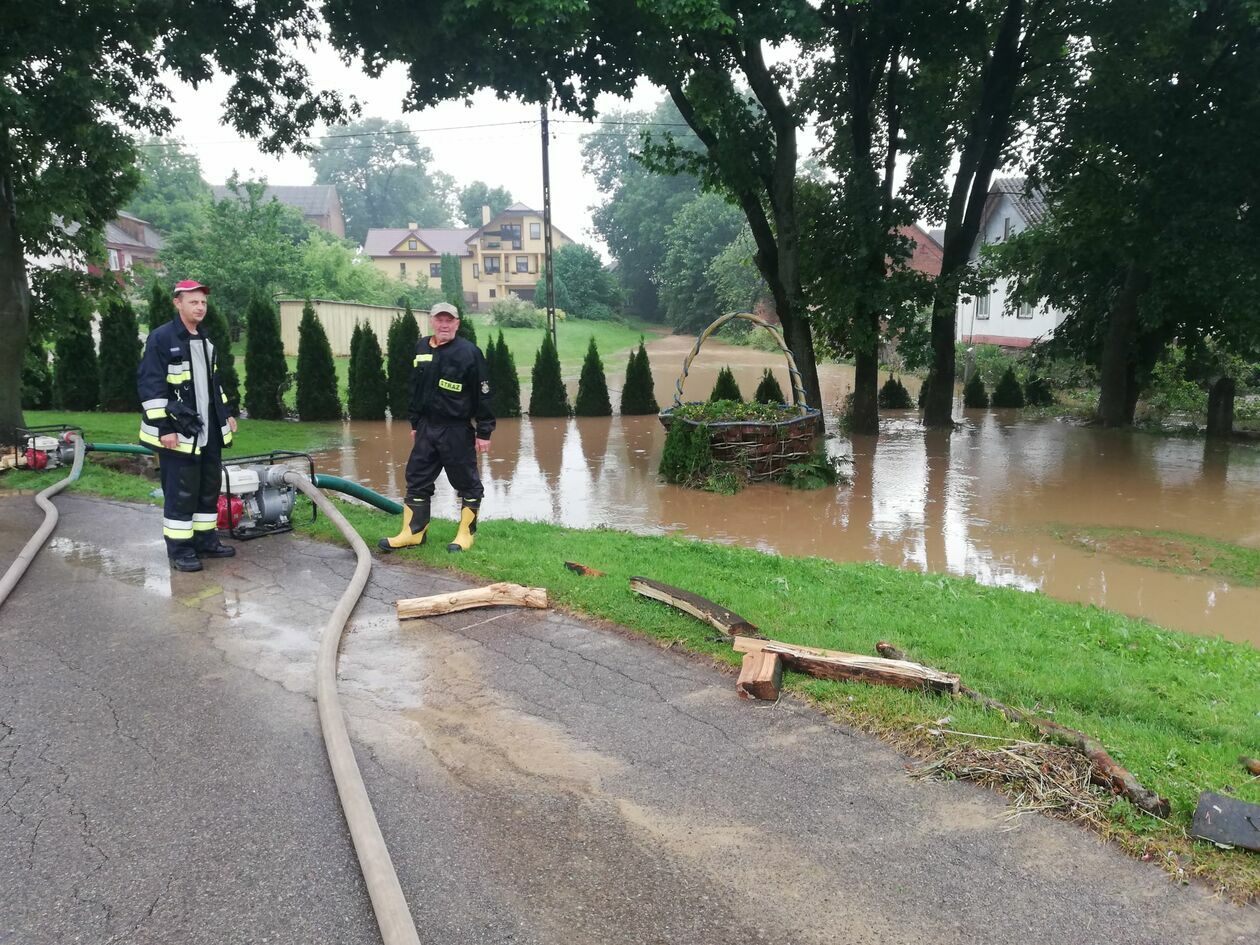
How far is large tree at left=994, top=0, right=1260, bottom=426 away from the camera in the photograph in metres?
13.9

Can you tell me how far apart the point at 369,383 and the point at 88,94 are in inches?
405

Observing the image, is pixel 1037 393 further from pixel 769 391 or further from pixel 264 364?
pixel 264 364

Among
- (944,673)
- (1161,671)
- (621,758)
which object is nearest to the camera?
(621,758)

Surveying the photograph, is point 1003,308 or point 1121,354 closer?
point 1121,354

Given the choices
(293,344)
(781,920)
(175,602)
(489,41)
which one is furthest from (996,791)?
(293,344)

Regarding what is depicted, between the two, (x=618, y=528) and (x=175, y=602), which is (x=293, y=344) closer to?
(x=618, y=528)

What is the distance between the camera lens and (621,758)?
3.73m

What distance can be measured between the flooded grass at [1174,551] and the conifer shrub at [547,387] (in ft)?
42.7

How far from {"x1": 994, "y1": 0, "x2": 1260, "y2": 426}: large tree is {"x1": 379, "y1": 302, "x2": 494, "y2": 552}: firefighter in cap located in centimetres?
1203

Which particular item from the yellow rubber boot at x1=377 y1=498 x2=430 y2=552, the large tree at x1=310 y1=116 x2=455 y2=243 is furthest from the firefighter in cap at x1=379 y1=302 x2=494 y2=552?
the large tree at x1=310 y1=116 x2=455 y2=243

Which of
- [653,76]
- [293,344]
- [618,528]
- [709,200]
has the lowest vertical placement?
[618,528]

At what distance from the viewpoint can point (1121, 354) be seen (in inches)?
731

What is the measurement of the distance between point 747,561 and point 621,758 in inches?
141

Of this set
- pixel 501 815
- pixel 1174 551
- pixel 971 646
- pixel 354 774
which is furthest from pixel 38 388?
pixel 1174 551
